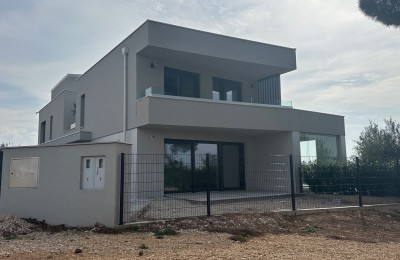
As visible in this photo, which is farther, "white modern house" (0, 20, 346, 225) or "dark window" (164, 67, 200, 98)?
"dark window" (164, 67, 200, 98)

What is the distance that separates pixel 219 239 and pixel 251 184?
862cm

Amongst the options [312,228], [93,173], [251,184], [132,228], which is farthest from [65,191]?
[251,184]

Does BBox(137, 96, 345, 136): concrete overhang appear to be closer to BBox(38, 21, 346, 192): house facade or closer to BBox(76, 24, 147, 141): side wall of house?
BBox(38, 21, 346, 192): house facade

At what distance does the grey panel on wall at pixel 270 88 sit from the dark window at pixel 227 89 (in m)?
1.32

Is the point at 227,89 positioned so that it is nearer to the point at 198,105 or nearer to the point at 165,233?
the point at 198,105

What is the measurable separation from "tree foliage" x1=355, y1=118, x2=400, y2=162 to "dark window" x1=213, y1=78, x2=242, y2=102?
6807 mm

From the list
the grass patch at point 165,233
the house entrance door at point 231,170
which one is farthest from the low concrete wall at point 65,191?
the house entrance door at point 231,170

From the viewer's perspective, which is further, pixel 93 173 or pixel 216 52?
pixel 216 52

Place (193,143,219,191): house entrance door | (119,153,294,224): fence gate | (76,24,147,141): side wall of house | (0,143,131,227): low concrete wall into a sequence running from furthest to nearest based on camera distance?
(76,24,147,141): side wall of house → (193,143,219,191): house entrance door → (119,153,294,224): fence gate → (0,143,131,227): low concrete wall

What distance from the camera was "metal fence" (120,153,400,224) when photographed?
11.4 meters

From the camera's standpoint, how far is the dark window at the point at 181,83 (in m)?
16.7

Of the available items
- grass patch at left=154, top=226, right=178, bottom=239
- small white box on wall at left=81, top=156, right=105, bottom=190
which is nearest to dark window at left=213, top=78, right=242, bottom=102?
small white box on wall at left=81, top=156, right=105, bottom=190

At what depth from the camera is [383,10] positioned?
10.9 meters

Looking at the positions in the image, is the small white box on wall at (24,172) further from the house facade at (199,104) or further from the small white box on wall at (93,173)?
the house facade at (199,104)
